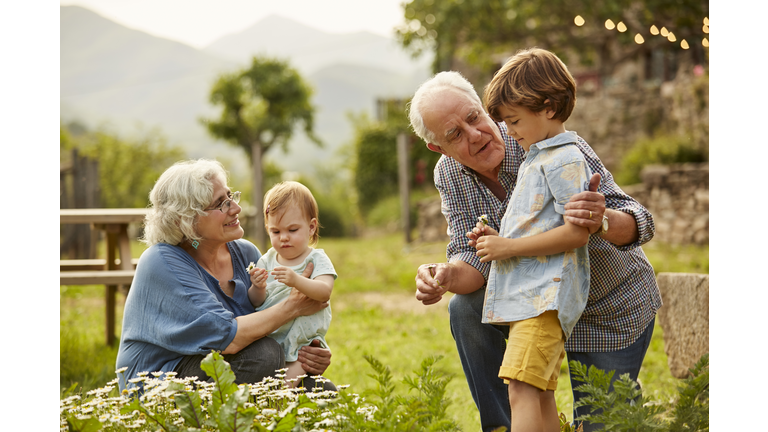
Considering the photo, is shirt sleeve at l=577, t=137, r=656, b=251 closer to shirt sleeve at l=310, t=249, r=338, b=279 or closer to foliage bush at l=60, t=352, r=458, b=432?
foliage bush at l=60, t=352, r=458, b=432

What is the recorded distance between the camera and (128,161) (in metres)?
24.3

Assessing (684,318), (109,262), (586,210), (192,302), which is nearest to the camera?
(586,210)

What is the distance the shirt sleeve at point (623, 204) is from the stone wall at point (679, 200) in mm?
7358

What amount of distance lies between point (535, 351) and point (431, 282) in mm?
426

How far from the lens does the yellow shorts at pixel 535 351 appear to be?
189cm

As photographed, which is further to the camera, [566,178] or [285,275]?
[285,275]

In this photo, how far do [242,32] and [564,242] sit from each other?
44.1ft

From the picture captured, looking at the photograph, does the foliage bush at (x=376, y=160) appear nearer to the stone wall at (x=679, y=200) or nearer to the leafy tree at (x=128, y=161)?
the stone wall at (x=679, y=200)

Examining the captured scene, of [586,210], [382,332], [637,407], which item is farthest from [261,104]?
[637,407]

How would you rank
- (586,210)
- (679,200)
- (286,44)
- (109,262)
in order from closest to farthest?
(586,210) → (109,262) → (679,200) → (286,44)

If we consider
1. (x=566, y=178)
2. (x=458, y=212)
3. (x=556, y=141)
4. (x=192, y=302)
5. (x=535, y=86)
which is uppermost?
(x=535, y=86)

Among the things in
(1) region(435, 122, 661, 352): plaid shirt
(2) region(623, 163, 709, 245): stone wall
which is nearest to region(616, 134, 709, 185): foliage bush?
(2) region(623, 163, 709, 245): stone wall

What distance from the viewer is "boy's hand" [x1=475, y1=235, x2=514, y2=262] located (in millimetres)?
1921

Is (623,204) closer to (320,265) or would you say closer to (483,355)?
(483,355)
